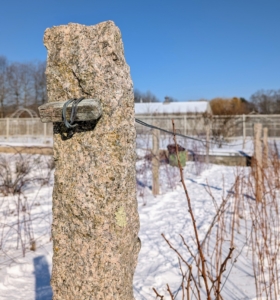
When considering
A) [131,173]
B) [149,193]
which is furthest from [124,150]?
[149,193]

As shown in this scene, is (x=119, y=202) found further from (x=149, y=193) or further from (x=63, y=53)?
(x=149, y=193)

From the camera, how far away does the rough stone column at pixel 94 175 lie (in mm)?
1089

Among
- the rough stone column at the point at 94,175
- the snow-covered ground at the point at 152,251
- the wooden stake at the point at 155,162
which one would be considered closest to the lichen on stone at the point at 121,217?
the rough stone column at the point at 94,175

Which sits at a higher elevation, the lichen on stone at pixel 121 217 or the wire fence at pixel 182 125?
the wire fence at pixel 182 125

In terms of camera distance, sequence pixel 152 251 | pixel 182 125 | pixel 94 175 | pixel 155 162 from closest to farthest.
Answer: pixel 94 175, pixel 152 251, pixel 155 162, pixel 182 125

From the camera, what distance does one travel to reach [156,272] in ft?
8.88

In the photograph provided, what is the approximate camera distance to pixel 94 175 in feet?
3.56

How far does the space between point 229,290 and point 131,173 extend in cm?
174

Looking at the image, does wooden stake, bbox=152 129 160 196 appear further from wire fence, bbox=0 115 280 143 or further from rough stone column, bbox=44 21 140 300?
wire fence, bbox=0 115 280 143

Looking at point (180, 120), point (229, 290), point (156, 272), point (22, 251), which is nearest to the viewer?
point (229, 290)

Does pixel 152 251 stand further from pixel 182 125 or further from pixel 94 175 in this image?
pixel 182 125

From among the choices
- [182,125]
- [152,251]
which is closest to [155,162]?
[152,251]

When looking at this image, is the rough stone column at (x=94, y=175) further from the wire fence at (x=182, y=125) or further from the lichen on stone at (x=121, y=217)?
the wire fence at (x=182, y=125)

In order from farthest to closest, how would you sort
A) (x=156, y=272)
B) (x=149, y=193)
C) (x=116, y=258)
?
(x=149, y=193)
(x=156, y=272)
(x=116, y=258)
